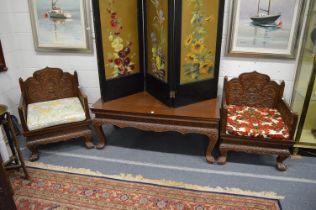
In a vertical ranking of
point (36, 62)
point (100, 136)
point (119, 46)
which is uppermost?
point (119, 46)

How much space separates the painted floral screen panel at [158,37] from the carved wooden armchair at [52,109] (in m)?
0.74

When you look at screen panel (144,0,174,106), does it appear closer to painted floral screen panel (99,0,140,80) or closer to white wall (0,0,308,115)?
painted floral screen panel (99,0,140,80)

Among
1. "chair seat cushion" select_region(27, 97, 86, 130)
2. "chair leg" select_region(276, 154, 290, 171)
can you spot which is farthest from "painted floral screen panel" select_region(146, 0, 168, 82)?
"chair leg" select_region(276, 154, 290, 171)

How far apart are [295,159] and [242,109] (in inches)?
27.0

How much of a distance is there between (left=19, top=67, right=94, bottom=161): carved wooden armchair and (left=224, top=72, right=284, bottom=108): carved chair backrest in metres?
1.45

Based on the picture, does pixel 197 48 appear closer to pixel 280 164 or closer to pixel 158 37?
pixel 158 37

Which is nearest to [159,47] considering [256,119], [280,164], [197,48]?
[197,48]

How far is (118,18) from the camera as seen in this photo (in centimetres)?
237

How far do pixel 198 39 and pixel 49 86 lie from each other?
1.68 metres

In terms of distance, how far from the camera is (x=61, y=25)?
271 centimetres

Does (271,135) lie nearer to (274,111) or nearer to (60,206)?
(274,111)

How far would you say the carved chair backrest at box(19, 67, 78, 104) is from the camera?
273 cm

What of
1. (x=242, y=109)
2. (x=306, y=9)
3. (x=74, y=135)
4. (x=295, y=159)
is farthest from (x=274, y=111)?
(x=74, y=135)

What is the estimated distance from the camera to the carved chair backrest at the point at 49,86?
2732mm
